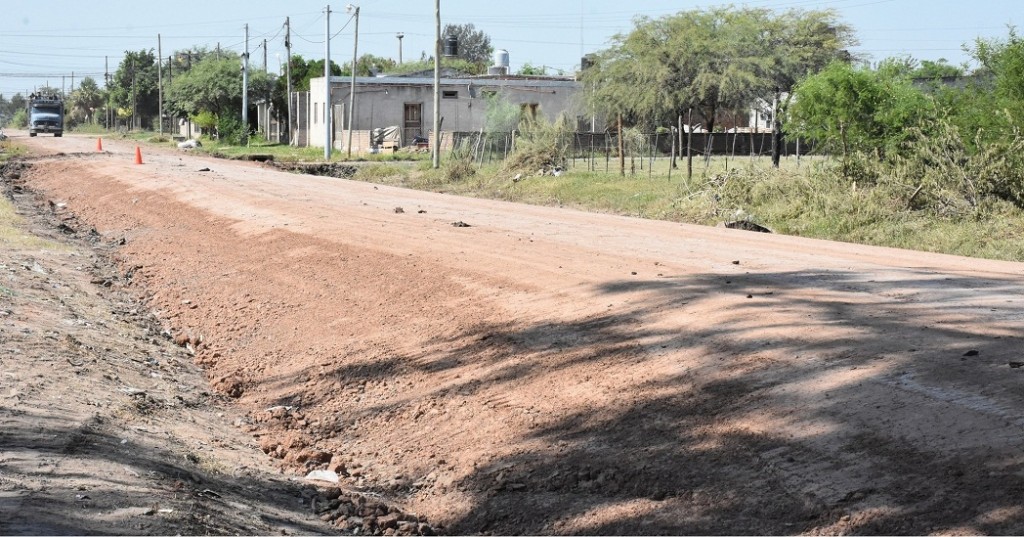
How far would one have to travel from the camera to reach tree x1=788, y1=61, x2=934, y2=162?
23641 millimetres

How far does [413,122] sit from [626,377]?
61.7 meters

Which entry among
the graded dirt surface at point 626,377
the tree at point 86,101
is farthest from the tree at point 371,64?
the graded dirt surface at point 626,377

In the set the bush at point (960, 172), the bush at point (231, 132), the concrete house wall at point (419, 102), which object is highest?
the concrete house wall at point (419, 102)

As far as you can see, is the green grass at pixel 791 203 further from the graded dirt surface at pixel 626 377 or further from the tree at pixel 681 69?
the tree at pixel 681 69

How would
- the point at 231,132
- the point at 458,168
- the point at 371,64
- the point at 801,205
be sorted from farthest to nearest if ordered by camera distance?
the point at 371,64, the point at 231,132, the point at 458,168, the point at 801,205

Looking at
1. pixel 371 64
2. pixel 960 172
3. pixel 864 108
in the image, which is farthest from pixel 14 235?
pixel 371 64

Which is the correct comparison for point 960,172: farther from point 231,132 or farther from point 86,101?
point 86,101

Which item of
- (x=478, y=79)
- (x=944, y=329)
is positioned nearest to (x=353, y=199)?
(x=944, y=329)

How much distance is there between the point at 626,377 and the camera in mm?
8477

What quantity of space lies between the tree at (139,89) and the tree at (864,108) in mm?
105986

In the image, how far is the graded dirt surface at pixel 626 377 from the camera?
6.31 m

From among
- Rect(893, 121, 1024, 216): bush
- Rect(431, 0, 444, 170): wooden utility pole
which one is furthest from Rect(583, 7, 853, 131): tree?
Rect(893, 121, 1024, 216): bush

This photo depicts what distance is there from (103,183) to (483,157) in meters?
14.4

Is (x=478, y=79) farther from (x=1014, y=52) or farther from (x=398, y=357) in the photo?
(x=398, y=357)
